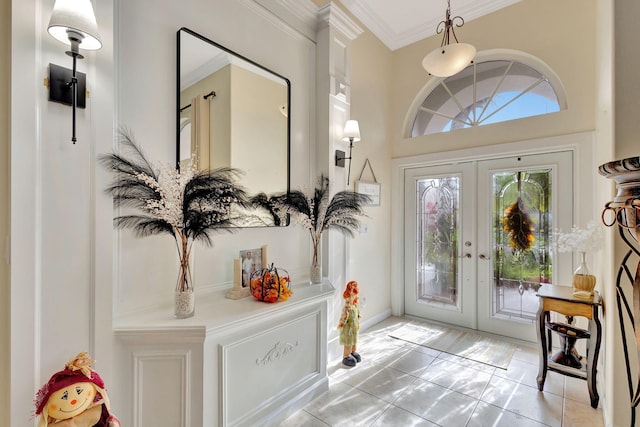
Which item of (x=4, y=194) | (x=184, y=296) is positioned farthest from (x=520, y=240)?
(x=4, y=194)

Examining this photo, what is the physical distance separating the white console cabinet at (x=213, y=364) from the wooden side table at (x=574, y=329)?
1932mm

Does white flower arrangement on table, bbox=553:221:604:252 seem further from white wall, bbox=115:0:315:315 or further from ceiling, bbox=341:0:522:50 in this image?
ceiling, bbox=341:0:522:50

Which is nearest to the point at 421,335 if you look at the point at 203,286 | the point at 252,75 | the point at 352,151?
the point at 352,151

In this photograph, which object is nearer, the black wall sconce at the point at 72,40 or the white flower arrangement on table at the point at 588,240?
the black wall sconce at the point at 72,40

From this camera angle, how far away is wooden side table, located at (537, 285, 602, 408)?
7.11 feet

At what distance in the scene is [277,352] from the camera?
2.01 meters

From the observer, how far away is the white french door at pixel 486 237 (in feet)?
10.1

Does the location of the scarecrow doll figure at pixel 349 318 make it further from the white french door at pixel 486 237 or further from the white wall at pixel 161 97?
the white french door at pixel 486 237

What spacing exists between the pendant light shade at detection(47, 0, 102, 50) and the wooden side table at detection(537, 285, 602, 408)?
132 inches

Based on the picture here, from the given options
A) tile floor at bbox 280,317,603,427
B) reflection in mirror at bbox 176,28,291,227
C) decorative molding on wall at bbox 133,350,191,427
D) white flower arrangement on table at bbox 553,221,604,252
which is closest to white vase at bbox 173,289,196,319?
decorative molding on wall at bbox 133,350,191,427

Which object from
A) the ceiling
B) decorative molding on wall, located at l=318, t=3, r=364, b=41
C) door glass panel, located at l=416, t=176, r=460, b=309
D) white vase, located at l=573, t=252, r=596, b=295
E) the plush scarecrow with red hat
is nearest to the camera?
the plush scarecrow with red hat

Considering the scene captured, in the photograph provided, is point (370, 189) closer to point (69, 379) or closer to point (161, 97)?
point (161, 97)

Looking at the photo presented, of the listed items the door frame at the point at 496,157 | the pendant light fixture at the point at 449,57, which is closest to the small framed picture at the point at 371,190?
the door frame at the point at 496,157

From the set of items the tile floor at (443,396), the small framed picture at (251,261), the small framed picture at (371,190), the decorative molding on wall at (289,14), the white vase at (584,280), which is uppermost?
the decorative molding on wall at (289,14)
